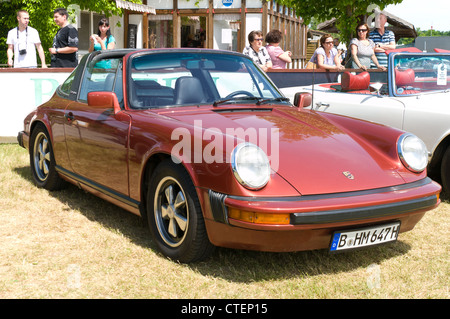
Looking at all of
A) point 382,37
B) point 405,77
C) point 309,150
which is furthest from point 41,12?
point 309,150

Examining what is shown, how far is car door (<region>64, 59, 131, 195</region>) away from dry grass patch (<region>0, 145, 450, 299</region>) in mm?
441

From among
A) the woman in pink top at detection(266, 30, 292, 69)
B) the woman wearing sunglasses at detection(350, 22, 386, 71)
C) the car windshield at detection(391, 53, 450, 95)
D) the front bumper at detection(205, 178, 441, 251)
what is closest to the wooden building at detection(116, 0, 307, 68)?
the woman in pink top at detection(266, 30, 292, 69)

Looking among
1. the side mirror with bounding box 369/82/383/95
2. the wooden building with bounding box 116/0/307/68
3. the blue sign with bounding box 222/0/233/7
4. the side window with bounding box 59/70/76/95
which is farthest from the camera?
the blue sign with bounding box 222/0/233/7

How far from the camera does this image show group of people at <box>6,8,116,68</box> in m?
9.60

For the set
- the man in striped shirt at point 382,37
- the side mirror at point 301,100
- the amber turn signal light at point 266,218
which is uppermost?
the man in striped shirt at point 382,37

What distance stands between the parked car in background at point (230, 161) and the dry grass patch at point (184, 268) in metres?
0.24

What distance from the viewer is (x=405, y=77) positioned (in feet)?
20.2

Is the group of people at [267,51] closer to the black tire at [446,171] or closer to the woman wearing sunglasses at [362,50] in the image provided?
the woman wearing sunglasses at [362,50]

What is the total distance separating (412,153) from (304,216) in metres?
1.11

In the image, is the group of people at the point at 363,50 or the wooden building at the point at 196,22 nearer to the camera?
the group of people at the point at 363,50

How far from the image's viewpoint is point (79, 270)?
12.7 ft

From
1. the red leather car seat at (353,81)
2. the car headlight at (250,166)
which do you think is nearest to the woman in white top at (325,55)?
the red leather car seat at (353,81)

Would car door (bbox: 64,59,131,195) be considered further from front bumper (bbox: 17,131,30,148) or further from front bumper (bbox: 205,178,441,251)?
front bumper (bbox: 17,131,30,148)

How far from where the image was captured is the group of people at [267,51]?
951cm
